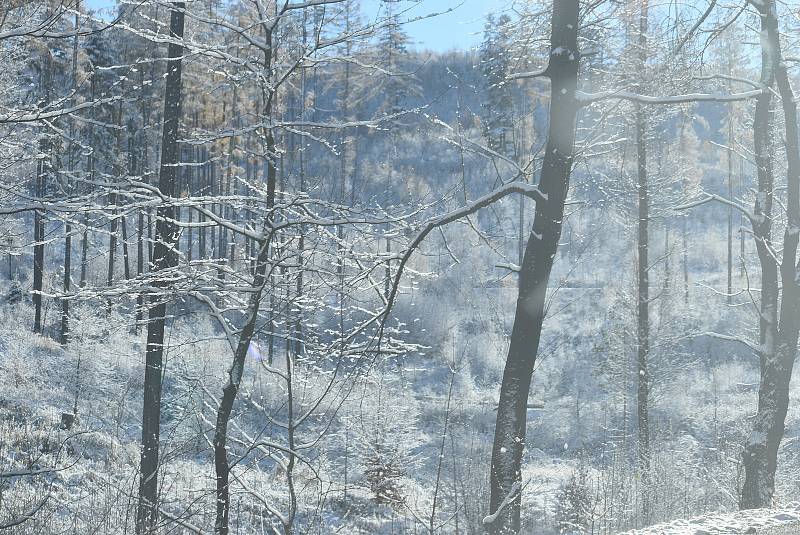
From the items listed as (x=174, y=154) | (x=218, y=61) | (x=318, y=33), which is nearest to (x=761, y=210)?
(x=318, y=33)

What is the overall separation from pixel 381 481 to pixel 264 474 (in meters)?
3.00

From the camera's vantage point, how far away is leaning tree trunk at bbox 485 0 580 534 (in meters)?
4.86

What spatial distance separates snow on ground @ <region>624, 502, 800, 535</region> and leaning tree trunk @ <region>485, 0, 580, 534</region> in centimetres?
98

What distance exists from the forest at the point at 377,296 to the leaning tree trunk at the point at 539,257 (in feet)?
0.07

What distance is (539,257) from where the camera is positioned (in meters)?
4.97

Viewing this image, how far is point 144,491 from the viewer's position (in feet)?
27.5

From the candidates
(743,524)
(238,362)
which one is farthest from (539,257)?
(238,362)

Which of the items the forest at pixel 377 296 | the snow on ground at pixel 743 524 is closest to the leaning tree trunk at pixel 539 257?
the forest at pixel 377 296

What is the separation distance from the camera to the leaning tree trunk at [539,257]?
4.86 meters

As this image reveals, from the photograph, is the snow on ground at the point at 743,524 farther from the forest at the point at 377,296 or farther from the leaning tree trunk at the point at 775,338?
the leaning tree trunk at the point at 775,338

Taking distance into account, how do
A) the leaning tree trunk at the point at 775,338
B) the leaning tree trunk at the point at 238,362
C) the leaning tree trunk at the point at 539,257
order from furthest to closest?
the leaning tree trunk at the point at 775,338
the leaning tree trunk at the point at 238,362
the leaning tree trunk at the point at 539,257

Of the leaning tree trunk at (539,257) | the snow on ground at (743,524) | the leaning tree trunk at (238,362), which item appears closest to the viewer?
the snow on ground at (743,524)

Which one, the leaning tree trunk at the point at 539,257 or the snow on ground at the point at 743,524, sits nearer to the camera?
the snow on ground at the point at 743,524

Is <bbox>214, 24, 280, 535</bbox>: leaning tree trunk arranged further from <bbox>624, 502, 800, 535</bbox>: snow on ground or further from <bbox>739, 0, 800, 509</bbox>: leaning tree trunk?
<bbox>739, 0, 800, 509</bbox>: leaning tree trunk
